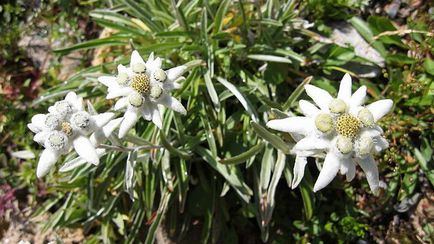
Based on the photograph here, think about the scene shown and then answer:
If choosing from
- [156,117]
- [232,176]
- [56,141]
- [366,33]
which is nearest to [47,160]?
[56,141]

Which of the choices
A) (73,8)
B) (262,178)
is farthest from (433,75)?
(73,8)

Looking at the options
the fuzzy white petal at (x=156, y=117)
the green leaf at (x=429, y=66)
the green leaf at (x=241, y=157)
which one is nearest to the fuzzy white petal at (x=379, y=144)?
the green leaf at (x=241, y=157)

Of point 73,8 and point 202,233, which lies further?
point 73,8

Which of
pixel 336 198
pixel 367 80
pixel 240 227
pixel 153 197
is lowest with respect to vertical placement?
pixel 240 227

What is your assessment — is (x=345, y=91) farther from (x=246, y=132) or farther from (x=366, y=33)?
(x=366, y=33)

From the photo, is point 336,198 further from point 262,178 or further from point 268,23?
point 268,23
